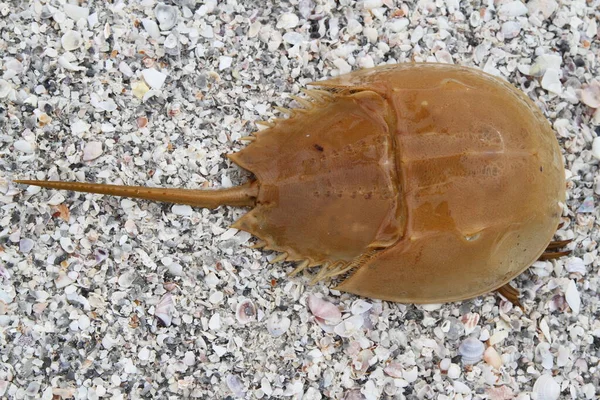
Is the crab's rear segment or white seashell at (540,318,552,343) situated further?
white seashell at (540,318,552,343)

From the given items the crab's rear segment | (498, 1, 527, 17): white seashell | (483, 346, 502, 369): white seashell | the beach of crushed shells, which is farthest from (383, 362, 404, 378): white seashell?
(498, 1, 527, 17): white seashell

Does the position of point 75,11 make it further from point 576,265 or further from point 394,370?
point 576,265

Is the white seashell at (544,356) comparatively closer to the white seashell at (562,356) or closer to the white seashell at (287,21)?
the white seashell at (562,356)

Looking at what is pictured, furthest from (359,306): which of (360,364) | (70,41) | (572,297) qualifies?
(70,41)

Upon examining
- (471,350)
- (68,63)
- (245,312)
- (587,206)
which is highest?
(68,63)

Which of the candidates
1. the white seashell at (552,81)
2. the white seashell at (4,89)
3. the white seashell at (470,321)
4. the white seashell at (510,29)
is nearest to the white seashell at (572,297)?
the white seashell at (470,321)

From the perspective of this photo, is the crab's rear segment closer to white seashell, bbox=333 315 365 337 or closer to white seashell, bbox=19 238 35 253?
white seashell, bbox=333 315 365 337
